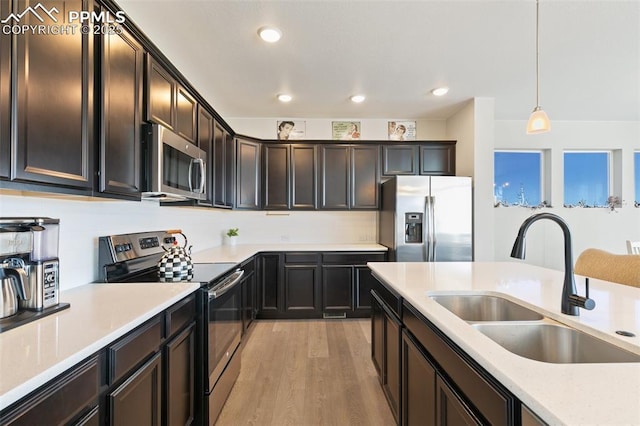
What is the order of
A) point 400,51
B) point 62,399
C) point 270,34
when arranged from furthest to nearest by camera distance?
point 400,51
point 270,34
point 62,399

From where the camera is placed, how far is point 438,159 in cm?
404

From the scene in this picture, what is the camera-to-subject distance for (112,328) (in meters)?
1.04

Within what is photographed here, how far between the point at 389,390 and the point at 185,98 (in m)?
2.57

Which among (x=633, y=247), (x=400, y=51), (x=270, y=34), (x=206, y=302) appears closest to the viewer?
(x=206, y=302)

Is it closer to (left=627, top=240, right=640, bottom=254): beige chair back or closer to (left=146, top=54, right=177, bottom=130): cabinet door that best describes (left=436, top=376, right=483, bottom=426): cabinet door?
(left=146, top=54, right=177, bottom=130): cabinet door

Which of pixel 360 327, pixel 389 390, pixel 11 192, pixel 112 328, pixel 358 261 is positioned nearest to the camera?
pixel 112 328

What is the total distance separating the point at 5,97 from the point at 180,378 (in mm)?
1401

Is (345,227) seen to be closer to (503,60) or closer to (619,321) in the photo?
(503,60)

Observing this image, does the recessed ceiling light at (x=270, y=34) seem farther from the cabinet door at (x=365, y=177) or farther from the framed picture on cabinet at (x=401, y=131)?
the framed picture on cabinet at (x=401, y=131)

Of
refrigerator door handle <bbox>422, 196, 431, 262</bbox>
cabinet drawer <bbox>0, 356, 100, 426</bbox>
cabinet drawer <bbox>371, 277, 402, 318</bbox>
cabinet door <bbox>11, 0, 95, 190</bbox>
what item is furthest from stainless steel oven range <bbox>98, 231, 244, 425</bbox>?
refrigerator door handle <bbox>422, 196, 431, 262</bbox>

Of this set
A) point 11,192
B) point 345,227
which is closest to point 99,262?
point 11,192

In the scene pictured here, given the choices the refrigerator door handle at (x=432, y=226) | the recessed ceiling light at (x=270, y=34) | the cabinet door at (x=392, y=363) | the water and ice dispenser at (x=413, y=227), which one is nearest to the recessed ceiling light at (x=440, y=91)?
the refrigerator door handle at (x=432, y=226)

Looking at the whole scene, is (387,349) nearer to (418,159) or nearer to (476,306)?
(476,306)

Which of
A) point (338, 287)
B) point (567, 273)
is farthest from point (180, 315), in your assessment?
point (338, 287)
